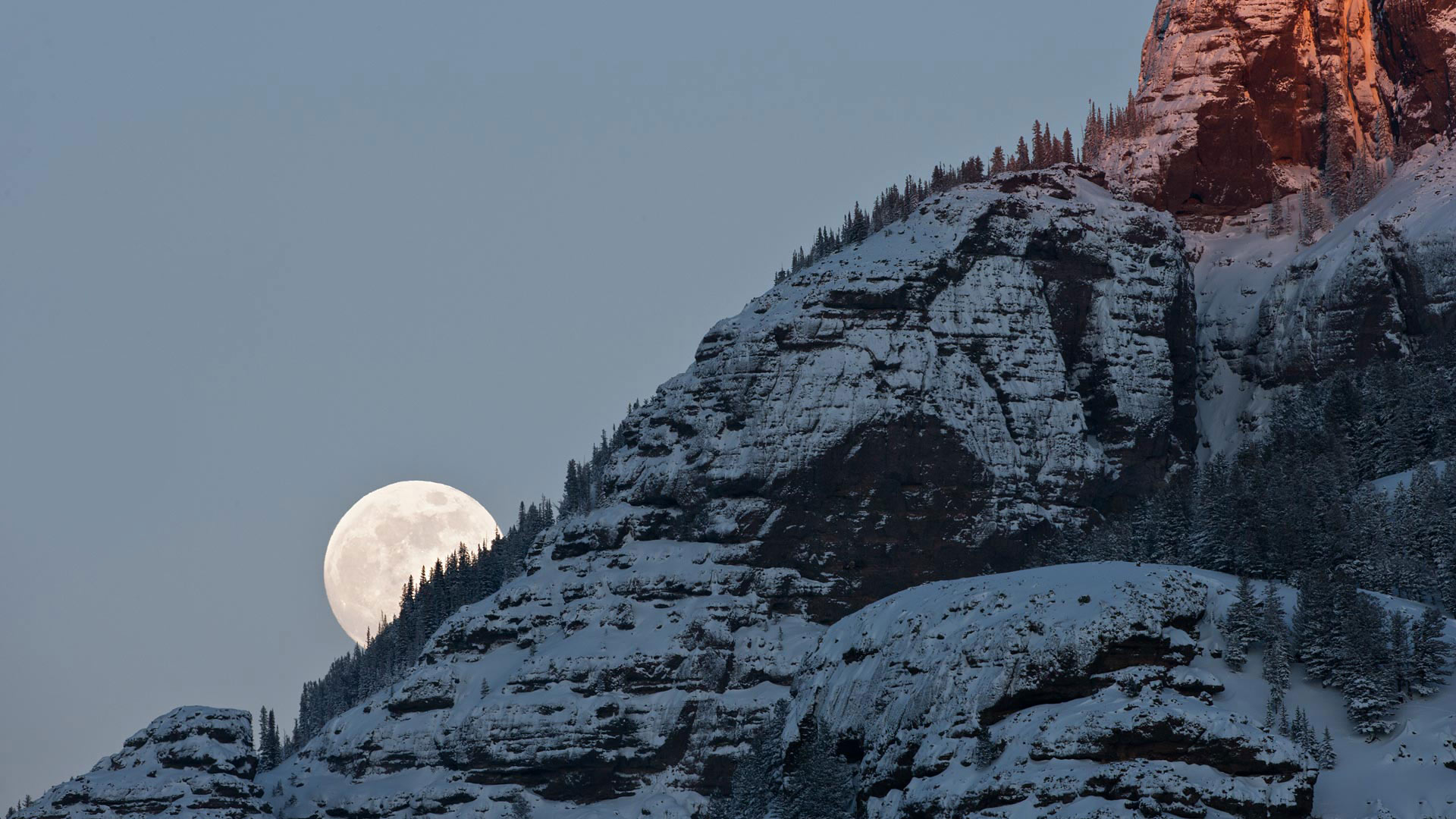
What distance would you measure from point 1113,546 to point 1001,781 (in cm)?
7674

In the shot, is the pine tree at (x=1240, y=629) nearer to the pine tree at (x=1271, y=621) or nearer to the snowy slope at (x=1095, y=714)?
the pine tree at (x=1271, y=621)

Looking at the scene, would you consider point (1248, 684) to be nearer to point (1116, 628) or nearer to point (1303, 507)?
point (1116, 628)

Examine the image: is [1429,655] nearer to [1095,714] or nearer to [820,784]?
[1095,714]

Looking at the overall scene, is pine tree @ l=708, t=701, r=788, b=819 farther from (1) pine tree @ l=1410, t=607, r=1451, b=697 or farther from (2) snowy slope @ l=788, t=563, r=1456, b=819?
(1) pine tree @ l=1410, t=607, r=1451, b=697

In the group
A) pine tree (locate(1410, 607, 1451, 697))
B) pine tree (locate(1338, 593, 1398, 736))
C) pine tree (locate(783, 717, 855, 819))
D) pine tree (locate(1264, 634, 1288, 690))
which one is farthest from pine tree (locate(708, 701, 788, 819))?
pine tree (locate(1410, 607, 1451, 697))

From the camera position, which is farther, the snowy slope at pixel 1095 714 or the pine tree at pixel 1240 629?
the pine tree at pixel 1240 629

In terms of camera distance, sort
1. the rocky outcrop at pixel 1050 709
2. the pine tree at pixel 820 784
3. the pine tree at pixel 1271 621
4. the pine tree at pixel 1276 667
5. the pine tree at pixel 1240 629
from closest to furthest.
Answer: the rocky outcrop at pixel 1050 709
the pine tree at pixel 1276 667
the pine tree at pixel 1240 629
the pine tree at pixel 1271 621
the pine tree at pixel 820 784

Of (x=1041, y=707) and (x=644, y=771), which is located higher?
(x=1041, y=707)

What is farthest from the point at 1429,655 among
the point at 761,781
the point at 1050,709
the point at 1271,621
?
the point at 761,781

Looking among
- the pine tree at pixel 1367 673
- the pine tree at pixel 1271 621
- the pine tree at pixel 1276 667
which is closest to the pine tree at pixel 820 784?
the pine tree at pixel 1276 667

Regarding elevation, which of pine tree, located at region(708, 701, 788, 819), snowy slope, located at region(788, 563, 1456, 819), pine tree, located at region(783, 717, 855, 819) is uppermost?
snowy slope, located at region(788, 563, 1456, 819)

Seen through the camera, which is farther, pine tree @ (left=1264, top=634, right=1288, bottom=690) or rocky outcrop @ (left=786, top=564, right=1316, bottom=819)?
pine tree @ (left=1264, top=634, right=1288, bottom=690)

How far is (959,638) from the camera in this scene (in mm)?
138375

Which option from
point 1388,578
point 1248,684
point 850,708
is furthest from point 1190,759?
point 1388,578
